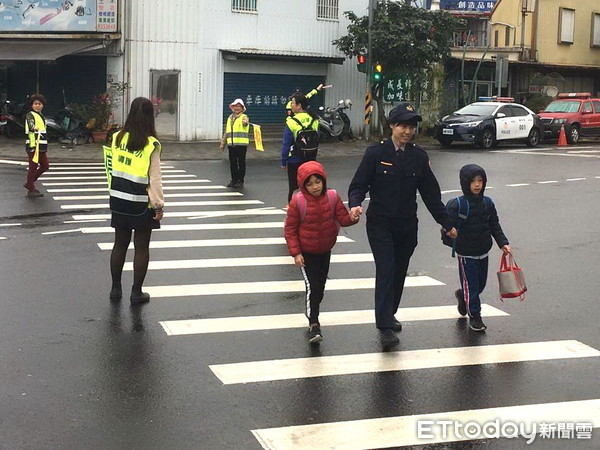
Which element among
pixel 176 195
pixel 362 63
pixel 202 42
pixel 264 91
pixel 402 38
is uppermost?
pixel 402 38

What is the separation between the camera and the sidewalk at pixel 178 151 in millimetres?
23531

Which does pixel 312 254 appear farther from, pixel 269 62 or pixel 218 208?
pixel 269 62

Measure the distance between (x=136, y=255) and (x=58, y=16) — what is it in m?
20.0

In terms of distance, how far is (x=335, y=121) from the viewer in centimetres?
3006

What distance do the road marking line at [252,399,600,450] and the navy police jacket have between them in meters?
1.91

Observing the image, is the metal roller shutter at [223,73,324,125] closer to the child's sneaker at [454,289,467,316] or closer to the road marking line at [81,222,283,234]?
the road marking line at [81,222,283,234]

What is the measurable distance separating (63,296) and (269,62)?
2171 centimetres

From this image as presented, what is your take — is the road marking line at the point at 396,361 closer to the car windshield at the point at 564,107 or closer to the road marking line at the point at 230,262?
the road marking line at the point at 230,262

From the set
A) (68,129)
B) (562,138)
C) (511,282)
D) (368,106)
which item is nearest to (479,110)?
(368,106)

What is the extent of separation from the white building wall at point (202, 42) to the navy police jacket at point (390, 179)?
20964 millimetres

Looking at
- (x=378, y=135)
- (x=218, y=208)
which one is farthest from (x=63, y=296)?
(x=378, y=135)

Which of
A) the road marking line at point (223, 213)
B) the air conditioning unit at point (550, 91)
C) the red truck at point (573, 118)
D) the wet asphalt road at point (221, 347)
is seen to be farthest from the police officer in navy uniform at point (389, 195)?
the air conditioning unit at point (550, 91)

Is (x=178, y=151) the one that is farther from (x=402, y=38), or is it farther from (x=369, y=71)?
(x=402, y=38)

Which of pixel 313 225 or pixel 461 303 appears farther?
pixel 461 303
